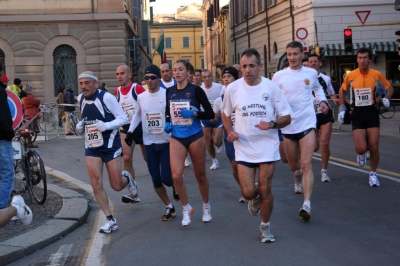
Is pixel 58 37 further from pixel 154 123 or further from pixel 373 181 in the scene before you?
pixel 154 123

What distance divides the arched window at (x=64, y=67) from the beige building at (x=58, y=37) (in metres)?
0.22

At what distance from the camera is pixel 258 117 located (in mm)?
7035

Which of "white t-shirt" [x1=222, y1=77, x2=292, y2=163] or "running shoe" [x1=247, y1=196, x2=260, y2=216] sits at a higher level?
"white t-shirt" [x1=222, y1=77, x2=292, y2=163]

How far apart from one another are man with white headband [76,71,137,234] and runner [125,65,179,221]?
527 millimetres

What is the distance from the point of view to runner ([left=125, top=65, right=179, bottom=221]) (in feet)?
27.9

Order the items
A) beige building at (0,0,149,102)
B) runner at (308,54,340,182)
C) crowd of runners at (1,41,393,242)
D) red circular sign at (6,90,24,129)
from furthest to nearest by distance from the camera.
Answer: beige building at (0,0,149,102), runner at (308,54,340,182), red circular sign at (6,90,24,129), crowd of runners at (1,41,393,242)

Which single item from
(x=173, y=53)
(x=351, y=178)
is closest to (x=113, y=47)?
(x=351, y=178)

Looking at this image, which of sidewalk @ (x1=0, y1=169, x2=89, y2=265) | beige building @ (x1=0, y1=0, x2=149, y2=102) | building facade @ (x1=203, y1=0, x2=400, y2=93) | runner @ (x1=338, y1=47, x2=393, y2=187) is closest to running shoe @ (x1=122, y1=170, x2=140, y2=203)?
sidewalk @ (x1=0, y1=169, x2=89, y2=265)

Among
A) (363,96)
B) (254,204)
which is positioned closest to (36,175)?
(254,204)

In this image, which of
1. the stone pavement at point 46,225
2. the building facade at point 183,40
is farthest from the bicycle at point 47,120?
the building facade at point 183,40

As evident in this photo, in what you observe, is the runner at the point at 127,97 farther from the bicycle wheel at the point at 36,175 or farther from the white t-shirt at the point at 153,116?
the white t-shirt at the point at 153,116

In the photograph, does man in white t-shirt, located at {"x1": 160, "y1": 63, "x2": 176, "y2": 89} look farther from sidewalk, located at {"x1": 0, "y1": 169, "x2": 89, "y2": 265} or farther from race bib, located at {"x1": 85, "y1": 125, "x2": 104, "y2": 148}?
race bib, located at {"x1": 85, "y1": 125, "x2": 104, "y2": 148}

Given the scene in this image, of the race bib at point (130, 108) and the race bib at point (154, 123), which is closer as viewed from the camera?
the race bib at point (154, 123)

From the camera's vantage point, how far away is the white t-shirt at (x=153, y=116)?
27.9 feet
